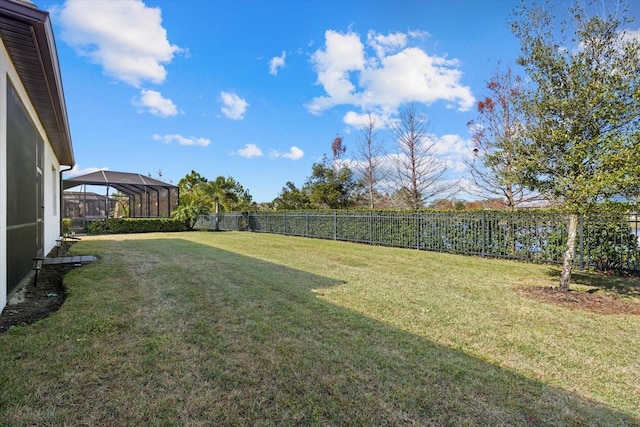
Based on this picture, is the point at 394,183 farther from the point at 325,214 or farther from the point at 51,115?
the point at 51,115

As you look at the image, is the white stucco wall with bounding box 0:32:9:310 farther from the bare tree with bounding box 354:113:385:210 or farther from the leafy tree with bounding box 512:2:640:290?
the bare tree with bounding box 354:113:385:210

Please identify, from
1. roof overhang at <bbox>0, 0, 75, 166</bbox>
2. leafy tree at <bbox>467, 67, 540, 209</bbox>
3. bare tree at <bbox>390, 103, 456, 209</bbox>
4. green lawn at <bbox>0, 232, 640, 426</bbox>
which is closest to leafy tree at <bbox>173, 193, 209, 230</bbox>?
bare tree at <bbox>390, 103, 456, 209</bbox>

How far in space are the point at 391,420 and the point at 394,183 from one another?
15.0 m

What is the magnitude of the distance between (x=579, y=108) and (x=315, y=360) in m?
5.60

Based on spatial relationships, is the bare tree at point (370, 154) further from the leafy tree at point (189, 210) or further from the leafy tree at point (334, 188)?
the leafy tree at point (189, 210)

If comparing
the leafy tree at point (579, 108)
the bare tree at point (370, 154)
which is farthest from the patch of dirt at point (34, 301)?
the bare tree at point (370, 154)

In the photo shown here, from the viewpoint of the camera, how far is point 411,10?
10977 millimetres

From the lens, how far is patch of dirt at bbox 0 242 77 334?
3.54 metres

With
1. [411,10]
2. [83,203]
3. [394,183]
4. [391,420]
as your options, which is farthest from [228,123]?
[391,420]

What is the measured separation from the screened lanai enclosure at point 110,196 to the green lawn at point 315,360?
60.2 feet

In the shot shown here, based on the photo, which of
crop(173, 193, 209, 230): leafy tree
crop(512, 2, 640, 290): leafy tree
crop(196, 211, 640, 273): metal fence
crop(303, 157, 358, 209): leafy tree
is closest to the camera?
crop(512, 2, 640, 290): leafy tree

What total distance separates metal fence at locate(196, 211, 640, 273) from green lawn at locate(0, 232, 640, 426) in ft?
12.4

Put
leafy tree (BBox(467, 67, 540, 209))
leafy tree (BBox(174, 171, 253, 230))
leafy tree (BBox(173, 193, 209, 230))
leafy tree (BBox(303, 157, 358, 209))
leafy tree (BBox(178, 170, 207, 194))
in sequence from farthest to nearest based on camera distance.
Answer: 1. leafy tree (BBox(178, 170, 207, 194))
2. leafy tree (BBox(303, 157, 358, 209))
3. leafy tree (BBox(174, 171, 253, 230))
4. leafy tree (BBox(173, 193, 209, 230))
5. leafy tree (BBox(467, 67, 540, 209))

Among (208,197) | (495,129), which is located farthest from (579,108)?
(208,197)
